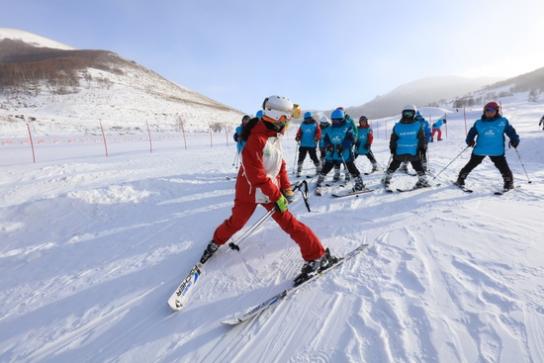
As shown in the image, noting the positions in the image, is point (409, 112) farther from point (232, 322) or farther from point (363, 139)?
point (232, 322)

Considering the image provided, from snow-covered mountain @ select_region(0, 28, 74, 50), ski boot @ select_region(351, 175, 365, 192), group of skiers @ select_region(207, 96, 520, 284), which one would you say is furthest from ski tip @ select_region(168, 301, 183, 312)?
snow-covered mountain @ select_region(0, 28, 74, 50)

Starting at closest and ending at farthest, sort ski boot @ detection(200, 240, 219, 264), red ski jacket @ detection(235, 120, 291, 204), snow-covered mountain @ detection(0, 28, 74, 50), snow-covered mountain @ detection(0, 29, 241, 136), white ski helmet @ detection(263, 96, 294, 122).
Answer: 1. red ski jacket @ detection(235, 120, 291, 204)
2. white ski helmet @ detection(263, 96, 294, 122)
3. ski boot @ detection(200, 240, 219, 264)
4. snow-covered mountain @ detection(0, 29, 241, 136)
5. snow-covered mountain @ detection(0, 28, 74, 50)

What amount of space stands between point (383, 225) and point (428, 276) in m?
1.32

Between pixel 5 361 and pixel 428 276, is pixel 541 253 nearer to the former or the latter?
pixel 428 276

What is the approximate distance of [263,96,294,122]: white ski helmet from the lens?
8.73ft

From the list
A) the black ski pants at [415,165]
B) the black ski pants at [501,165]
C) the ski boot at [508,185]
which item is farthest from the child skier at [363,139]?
the ski boot at [508,185]

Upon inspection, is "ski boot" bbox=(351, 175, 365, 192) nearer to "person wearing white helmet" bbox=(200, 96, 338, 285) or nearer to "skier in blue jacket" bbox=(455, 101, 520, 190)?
"skier in blue jacket" bbox=(455, 101, 520, 190)

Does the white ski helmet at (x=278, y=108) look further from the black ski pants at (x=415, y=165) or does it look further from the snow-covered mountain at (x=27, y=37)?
the snow-covered mountain at (x=27, y=37)

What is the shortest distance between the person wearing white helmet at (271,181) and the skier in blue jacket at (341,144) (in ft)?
9.75

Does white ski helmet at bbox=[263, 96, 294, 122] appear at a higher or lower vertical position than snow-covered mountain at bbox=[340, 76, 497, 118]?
lower

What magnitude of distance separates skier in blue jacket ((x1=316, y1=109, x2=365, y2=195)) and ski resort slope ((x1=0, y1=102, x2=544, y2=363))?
1.01m

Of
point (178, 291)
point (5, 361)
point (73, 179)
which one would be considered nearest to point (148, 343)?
point (178, 291)

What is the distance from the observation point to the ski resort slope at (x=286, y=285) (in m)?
1.91

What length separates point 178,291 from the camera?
248 cm
